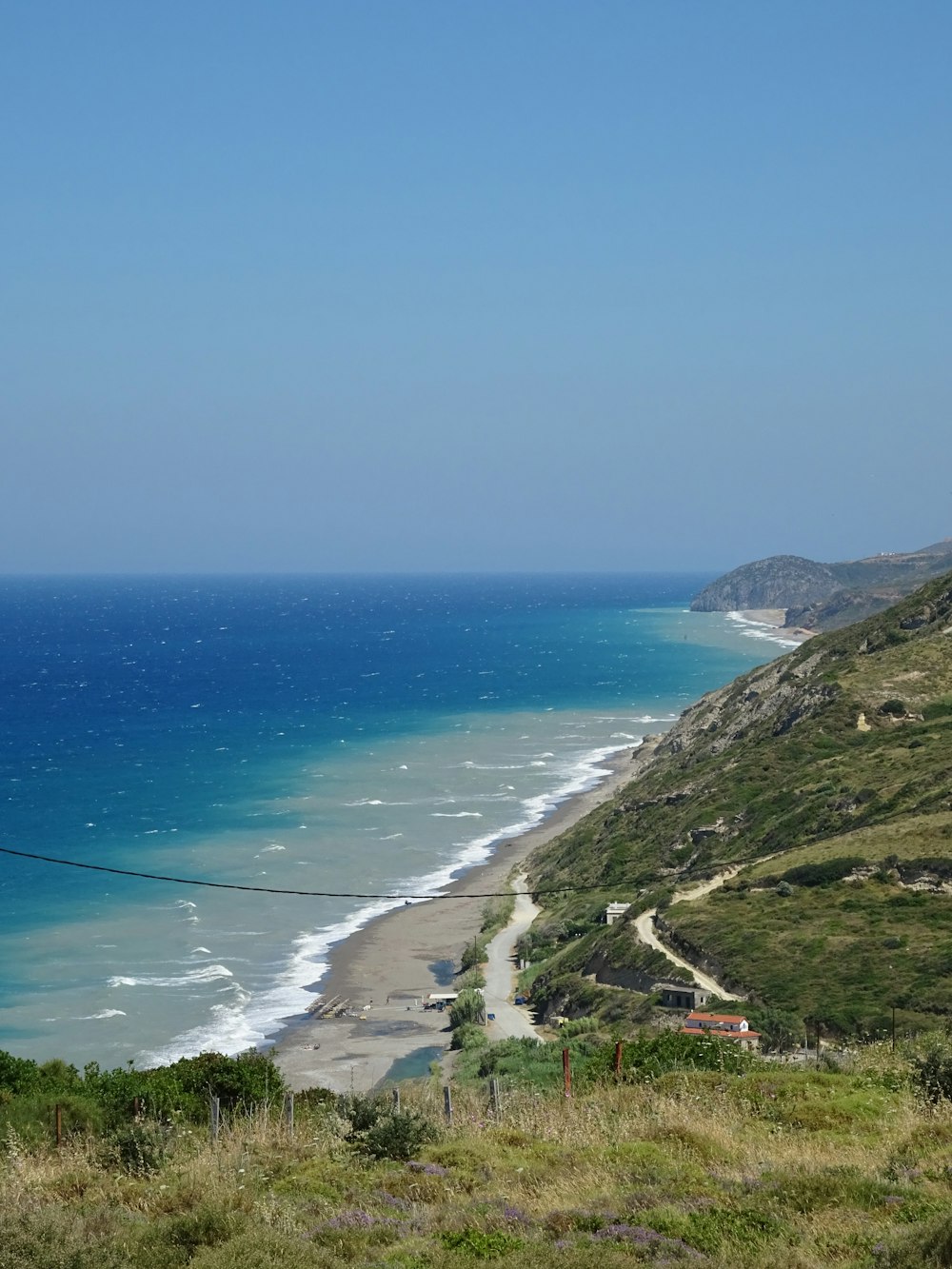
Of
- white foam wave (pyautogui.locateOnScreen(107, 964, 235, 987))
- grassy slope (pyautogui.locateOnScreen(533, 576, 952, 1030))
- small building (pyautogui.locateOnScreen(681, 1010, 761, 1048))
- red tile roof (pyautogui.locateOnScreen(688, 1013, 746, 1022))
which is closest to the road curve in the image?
grassy slope (pyautogui.locateOnScreen(533, 576, 952, 1030))

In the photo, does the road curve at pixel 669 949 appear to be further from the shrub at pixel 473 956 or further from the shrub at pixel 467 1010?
the shrub at pixel 473 956

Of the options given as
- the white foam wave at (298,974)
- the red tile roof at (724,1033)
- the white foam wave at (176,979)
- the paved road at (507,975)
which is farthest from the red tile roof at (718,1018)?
the white foam wave at (176,979)

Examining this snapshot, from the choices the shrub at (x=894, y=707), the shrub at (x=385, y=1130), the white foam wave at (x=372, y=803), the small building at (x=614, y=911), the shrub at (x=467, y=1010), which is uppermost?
the shrub at (x=385, y=1130)

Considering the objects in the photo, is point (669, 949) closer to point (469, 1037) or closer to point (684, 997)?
point (684, 997)

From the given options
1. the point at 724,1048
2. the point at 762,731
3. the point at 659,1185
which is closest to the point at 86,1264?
the point at 659,1185

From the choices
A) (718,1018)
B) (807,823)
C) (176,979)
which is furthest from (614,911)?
(176,979)

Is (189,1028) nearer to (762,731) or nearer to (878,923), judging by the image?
(878,923)
